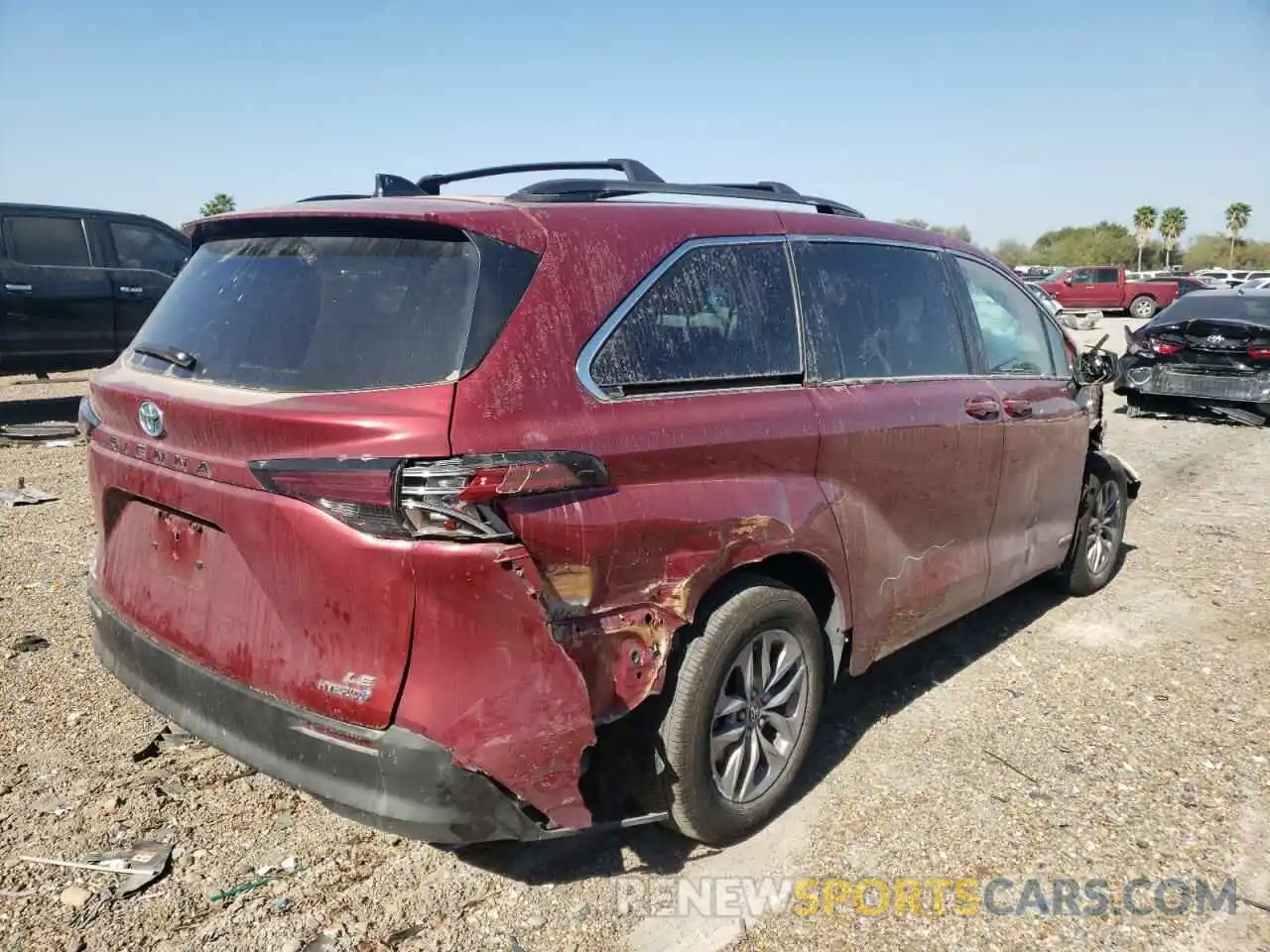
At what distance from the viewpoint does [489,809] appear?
2.24 metres

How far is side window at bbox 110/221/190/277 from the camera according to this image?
32.4 ft

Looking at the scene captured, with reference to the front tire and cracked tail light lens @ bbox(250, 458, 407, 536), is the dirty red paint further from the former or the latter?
the front tire

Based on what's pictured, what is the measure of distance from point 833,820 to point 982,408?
69.7 inches

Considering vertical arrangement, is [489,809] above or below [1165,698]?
above

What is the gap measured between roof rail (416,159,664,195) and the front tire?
1.52 metres

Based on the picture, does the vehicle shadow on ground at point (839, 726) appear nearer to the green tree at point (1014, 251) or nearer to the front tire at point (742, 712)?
the front tire at point (742, 712)

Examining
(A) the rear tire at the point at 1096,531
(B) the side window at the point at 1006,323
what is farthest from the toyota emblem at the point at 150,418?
(A) the rear tire at the point at 1096,531

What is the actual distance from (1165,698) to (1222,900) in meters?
1.42

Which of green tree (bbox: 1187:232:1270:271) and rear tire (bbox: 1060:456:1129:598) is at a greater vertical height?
green tree (bbox: 1187:232:1270:271)

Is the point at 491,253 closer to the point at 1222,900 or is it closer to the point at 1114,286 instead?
the point at 1222,900

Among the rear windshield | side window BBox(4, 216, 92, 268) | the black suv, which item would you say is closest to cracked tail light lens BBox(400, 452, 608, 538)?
the rear windshield

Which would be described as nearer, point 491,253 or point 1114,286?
point 491,253

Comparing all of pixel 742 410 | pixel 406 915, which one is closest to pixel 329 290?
pixel 742 410

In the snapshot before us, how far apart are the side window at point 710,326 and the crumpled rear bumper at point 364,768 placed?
1028mm
